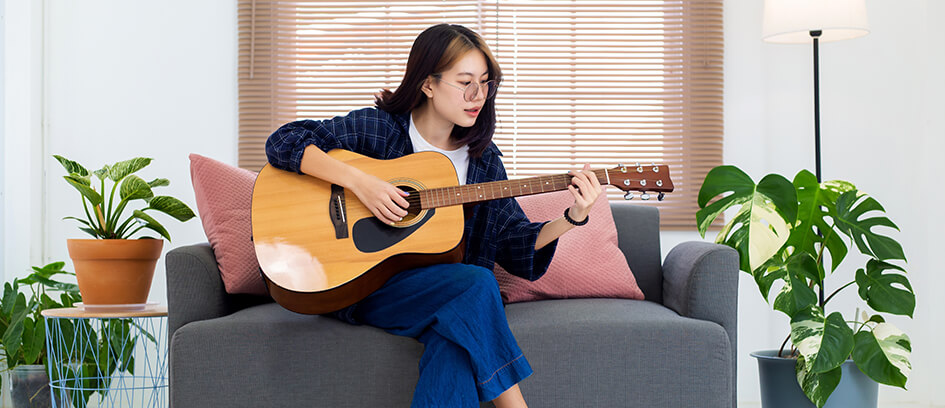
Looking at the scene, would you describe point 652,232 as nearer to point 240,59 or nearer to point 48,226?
point 240,59

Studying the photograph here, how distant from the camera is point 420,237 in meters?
1.59

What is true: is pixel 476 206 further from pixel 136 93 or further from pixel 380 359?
pixel 136 93

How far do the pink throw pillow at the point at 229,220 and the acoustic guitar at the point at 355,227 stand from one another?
25 cm

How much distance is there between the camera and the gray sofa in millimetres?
1630

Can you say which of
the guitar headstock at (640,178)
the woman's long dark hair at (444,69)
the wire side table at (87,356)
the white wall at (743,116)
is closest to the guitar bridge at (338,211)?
the woman's long dark hair at (444,69)

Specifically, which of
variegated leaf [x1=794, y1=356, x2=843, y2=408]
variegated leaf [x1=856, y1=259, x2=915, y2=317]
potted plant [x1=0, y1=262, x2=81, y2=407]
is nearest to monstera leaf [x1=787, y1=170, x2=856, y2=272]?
variegated leaf [x1=856, y1=259, x2=915, y2=317]

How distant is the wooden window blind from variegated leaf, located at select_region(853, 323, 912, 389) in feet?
Answer: 3.17

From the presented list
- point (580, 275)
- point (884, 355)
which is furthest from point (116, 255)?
point (884, 355)

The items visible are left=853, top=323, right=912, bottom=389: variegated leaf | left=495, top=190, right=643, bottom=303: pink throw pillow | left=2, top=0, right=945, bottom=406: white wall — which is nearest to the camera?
left=853, top=323, right=912, bottom=389: variegated leaf

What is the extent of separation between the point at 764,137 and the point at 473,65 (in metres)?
1.61

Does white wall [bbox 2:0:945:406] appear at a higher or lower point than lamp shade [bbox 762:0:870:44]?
lower

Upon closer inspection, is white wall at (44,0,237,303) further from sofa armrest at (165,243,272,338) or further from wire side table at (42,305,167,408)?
sofa armrest at (165,243,272,338)

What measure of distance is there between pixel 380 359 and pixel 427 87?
2.31 feet

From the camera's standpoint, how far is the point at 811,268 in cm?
205
